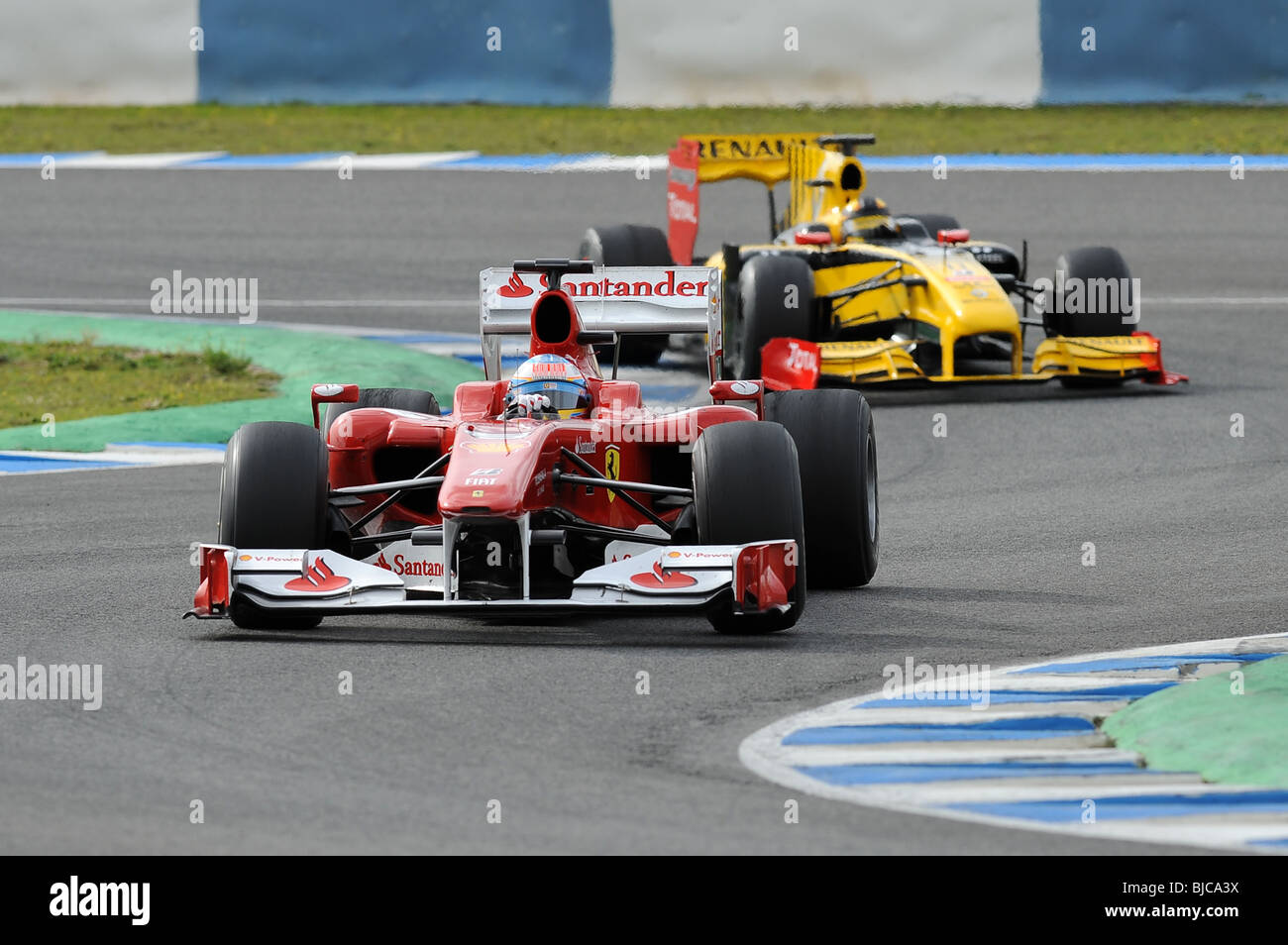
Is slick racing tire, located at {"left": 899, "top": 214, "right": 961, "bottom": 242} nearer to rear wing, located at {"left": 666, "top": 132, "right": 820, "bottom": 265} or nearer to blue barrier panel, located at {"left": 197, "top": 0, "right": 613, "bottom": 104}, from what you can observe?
rear wing, located at {"left": 666, "top": 132, "right": 820, "bottom": 265}

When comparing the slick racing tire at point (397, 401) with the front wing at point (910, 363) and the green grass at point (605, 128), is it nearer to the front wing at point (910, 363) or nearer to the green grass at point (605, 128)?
the front wing at point (910, 363)

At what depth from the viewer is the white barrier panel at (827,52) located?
2742 cm

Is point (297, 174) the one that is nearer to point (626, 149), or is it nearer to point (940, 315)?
point (626, 149)

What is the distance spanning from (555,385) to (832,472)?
1.16 meters

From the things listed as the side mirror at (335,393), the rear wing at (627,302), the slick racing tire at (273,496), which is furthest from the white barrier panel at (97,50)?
the slick racing tire at (273,496)

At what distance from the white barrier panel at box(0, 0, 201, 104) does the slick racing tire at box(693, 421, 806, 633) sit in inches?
837

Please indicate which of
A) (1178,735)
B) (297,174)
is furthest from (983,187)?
(1178,735)

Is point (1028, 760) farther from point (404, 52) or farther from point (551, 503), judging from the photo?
point (404, 52)

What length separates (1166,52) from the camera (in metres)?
27.3

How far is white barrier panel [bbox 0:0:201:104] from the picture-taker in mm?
28000

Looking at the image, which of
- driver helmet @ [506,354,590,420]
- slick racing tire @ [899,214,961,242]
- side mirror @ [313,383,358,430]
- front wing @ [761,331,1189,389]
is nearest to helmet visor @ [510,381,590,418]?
driver helmet @ [506,354,590,420]

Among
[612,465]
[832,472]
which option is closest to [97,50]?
[612,465]
